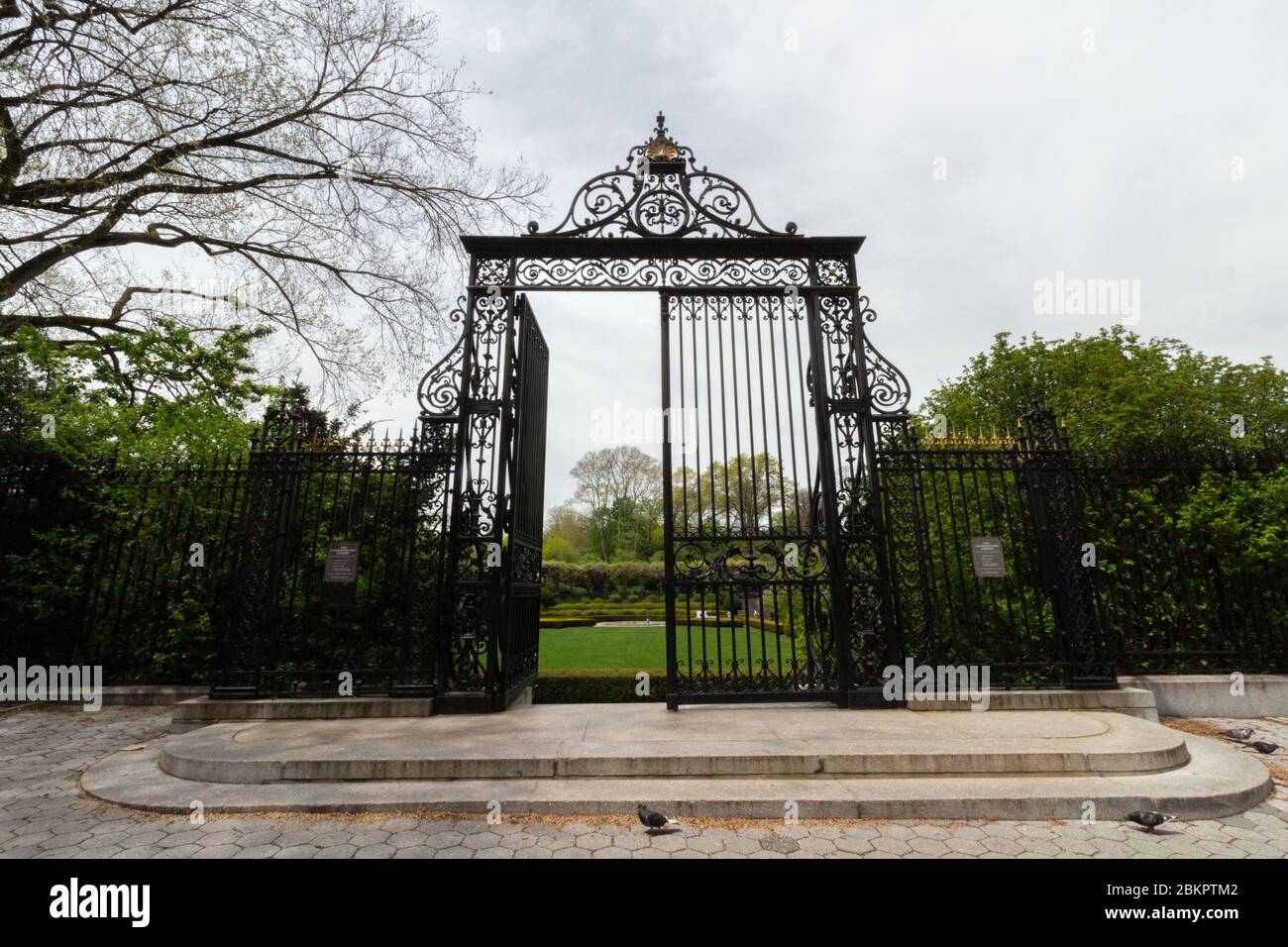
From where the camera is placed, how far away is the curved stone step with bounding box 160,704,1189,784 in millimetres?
4199

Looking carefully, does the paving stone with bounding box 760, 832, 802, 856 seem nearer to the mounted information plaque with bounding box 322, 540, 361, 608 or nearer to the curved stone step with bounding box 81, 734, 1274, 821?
the curved stone step with bounding box 81, 734, 1274, 821

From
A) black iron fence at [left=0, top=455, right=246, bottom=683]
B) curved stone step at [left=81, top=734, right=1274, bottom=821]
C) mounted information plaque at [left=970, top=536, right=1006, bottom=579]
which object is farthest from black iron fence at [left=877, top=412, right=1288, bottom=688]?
black iron fence at [left=0, top=455, right=246, bottom=683]

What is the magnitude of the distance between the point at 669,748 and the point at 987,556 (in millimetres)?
4084

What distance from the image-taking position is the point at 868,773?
13.7ft

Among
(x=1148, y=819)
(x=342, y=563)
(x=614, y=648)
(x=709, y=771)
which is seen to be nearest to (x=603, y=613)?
(x=614, y=648)

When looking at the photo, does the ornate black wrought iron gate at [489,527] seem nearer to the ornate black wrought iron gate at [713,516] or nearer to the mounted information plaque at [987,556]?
the ornate black wrought iron gate at [713,516]

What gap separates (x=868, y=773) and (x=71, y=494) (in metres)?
10.2

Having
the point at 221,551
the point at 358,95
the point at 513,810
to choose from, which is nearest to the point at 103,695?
the point at 221,551

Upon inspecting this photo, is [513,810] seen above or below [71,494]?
below

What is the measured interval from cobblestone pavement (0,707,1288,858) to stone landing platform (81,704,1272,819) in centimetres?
12

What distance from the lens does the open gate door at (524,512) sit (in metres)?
6.09

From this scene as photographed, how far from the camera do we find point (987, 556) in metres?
6.16

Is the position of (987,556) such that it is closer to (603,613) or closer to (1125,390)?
(1125,390)
